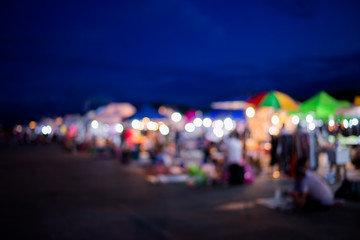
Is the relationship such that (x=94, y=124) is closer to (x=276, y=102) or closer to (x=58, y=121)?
(x=58, y=121)

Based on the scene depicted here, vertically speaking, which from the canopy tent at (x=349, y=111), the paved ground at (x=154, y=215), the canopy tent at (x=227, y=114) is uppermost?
the canopy tent at (x=227, y=114)

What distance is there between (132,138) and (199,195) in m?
10.8

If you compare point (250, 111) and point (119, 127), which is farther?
point (119, 127)

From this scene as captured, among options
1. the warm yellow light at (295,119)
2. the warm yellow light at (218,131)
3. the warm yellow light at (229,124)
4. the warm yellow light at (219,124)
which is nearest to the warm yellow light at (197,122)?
the warm yellow light at (219,124)

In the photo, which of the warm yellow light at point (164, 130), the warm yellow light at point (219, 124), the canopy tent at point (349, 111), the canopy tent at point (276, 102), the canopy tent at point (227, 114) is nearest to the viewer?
the canopy tent at point (276, 102)

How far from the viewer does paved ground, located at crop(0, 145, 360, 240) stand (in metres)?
5.86

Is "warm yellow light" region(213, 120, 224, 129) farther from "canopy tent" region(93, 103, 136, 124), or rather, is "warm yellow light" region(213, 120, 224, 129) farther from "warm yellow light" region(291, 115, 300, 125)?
"canopy tent" region(93, 103, 136, 124)

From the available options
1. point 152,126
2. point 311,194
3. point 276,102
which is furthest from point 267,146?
point 152,126

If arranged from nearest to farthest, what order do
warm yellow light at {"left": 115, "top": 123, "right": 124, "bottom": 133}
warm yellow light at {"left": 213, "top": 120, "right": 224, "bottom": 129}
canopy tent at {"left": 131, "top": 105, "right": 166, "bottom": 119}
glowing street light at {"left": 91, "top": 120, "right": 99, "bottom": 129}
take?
canopy tent at {"left": 131, "top": 105, "right": 166, "bottom": 119} < warm yellow light at {"left": 213, "top": 120, "right": 224, "bottom": 129} < warm yellow light at {"left": 115, "top": 123, "right": 124, "bottom": 133} < glowing street light at {"left": 91, "top": 120, "right": 99, "bottom": 129}

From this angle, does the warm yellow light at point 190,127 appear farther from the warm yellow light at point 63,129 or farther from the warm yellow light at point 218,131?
the warm yellow light at point 63,129

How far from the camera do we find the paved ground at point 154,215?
586 centimetres

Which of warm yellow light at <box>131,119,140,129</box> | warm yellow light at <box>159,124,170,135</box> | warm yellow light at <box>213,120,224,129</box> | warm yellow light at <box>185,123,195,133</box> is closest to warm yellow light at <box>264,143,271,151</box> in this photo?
warm yellow light at <box>213,120,224,129</box>

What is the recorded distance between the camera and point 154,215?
711 cm

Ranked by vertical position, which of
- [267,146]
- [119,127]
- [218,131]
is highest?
[119,127]
